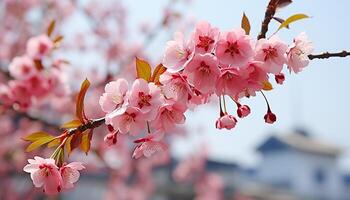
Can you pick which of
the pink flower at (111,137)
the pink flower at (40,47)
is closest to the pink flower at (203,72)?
the pink flower at (111,137)

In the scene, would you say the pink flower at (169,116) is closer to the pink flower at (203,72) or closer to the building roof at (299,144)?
the pink flower at (203,72)

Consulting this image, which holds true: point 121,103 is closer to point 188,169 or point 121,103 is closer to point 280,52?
point 280,52

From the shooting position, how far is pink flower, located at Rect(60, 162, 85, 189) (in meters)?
1.08

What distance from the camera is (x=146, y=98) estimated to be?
103cm

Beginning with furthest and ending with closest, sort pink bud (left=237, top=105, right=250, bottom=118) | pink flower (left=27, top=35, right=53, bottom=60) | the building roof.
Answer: the building roof < pink flower (left=27, top=35, right=53, bottom=60) < pink bud (left=237, top=105, right=250, bottom=118)

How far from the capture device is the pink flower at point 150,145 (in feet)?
3.53

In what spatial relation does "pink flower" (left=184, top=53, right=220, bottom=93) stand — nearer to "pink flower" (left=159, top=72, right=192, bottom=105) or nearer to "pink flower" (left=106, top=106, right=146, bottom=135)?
"pink flower" (left=159, top=72, right=192, bottom=105)

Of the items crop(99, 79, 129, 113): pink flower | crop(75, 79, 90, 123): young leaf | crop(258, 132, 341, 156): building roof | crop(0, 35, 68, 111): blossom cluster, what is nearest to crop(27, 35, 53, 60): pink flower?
crop(0, 35, 68, 111): blossom cluster

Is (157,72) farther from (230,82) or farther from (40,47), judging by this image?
(40,47)

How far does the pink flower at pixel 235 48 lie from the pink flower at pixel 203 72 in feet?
0.08

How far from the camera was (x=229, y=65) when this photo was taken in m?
0.97

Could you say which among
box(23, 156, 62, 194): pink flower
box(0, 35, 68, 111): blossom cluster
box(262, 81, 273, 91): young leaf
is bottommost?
box(23, 156, 62, 194): pink flower

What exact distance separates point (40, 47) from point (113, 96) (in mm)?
1438

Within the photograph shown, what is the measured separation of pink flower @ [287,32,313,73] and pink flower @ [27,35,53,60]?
1516 millimetres
